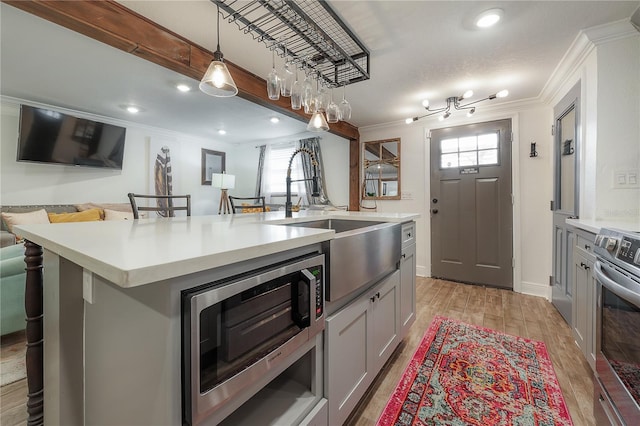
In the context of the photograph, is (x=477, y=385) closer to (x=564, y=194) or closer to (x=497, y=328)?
(x=497, y=328)

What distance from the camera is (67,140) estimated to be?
3.80 metres

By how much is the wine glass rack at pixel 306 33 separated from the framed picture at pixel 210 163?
4.26m

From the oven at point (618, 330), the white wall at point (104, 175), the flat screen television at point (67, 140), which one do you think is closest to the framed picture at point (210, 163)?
the white wall at point (104, 175)

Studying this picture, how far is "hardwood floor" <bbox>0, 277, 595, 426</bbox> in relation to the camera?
1400mm

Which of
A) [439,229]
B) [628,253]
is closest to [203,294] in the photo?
[628,253]

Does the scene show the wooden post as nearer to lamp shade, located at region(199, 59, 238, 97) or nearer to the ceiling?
lamp shade, located at region(199, 59, 238, 97)

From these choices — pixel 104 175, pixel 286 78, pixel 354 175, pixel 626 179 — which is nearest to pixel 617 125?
pixel 626 179

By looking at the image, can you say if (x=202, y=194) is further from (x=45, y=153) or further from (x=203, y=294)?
(x=203, y=294)

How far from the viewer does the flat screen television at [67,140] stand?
3487 millimetres

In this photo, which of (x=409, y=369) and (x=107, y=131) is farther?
(x=107, y=131)

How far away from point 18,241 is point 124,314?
3.72 m

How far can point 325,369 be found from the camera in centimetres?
106

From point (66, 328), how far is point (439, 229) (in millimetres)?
3786

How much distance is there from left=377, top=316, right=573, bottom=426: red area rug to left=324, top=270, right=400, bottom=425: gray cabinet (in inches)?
9.5
